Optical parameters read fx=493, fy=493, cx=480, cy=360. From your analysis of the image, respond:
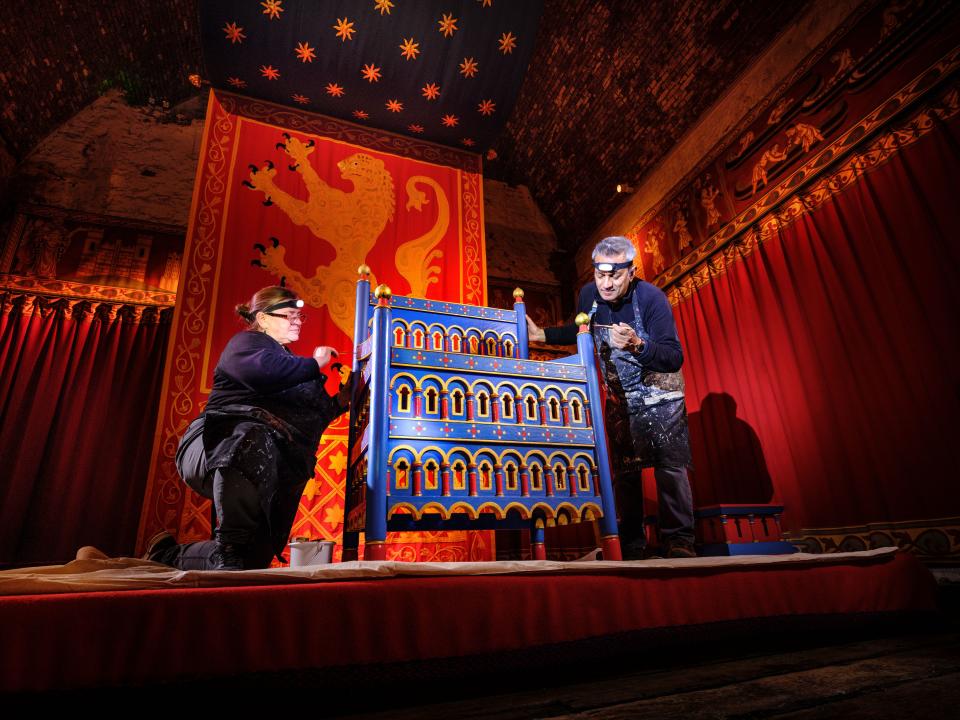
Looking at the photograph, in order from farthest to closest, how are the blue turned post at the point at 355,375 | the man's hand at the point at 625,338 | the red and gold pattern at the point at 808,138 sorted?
the red and gold pattern at the point at 808,138 < the blue turned post at the point at 355,375 < the man's hand at the point at 625,338

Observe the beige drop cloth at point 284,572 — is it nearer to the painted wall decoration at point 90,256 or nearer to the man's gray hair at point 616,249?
the man's gray hair at point 616,249

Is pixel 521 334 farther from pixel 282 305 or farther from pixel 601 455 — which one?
pixel 282 305

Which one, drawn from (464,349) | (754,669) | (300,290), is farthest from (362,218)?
(754,669)

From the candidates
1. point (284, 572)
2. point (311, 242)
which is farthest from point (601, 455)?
point (311, 242)

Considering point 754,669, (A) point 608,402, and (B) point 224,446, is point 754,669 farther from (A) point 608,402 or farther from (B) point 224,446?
(B) point 224,446

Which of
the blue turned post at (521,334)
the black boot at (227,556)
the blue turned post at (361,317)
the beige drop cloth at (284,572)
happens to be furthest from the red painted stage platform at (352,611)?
the blue turned post at (521,334)

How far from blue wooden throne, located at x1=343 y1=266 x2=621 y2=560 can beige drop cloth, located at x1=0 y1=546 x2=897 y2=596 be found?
1.56 ft

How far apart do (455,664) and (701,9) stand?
5017mm

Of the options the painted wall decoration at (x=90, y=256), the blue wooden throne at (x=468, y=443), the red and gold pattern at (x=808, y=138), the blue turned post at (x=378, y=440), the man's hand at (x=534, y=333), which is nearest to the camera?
the blue turned post at (x=378, y=440)

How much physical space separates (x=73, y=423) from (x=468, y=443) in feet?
14.2

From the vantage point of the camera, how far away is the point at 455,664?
964mm

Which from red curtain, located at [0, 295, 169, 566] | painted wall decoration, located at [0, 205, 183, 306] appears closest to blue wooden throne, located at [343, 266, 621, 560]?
red curtain, located at [0, 295, 169, 566]

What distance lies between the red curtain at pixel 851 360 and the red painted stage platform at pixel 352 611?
5.77 feet

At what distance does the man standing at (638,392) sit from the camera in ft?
6.24
